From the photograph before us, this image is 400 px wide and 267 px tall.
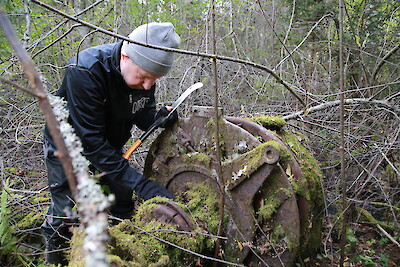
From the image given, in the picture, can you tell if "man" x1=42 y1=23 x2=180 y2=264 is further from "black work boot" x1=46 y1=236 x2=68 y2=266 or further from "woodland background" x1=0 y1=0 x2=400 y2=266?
"woodland background" x1=0 y1=0 x2=400 y2=266

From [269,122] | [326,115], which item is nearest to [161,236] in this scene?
[269,122]

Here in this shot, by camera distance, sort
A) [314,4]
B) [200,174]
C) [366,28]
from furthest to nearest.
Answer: [314,4] < [366,28] < [200,174]

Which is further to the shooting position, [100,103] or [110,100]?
[110,100]

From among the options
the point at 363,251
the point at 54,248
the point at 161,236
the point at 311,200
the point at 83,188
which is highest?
the point at 83,188

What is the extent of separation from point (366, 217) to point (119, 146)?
311 cm

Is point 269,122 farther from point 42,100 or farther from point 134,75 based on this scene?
point 42,100

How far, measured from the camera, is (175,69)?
5859mm

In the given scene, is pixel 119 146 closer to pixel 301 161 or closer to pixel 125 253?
pixel 125 253

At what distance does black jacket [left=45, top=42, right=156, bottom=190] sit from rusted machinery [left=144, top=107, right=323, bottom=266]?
0.57m

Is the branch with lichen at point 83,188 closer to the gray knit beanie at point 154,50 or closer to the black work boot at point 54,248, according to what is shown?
the gray knit beanie at point 154,50

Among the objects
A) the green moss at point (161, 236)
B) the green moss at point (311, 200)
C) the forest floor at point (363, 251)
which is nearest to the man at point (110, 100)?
the green moss at point (161, 236)

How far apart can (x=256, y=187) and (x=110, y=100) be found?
4.84ft

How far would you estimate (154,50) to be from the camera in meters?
→ 2.38

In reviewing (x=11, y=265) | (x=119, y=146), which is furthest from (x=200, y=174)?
(x=11, y=265)
